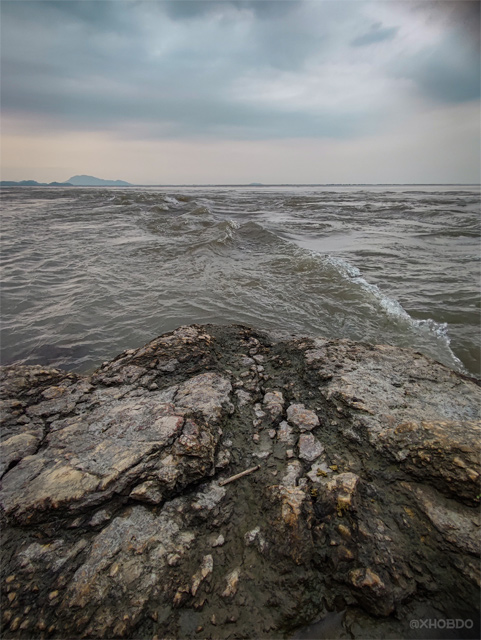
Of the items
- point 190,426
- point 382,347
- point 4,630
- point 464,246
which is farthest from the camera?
point 464,246

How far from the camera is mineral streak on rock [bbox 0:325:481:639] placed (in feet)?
4.25

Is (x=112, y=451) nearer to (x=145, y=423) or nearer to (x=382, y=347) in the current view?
(x=145, y=423)

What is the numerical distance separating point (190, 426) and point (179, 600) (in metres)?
0.93

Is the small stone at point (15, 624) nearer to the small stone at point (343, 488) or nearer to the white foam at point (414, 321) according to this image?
the small stone at point (343, 488)

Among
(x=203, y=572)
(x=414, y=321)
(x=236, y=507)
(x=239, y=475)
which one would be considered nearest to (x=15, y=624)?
(x=203, y=572)

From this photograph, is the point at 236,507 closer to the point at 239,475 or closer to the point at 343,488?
the point at 239,475

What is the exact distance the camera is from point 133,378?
2740 mm

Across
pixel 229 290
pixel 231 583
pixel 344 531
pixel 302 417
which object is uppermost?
pixel 229 290

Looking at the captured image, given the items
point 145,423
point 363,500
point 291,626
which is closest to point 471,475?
point 363,500

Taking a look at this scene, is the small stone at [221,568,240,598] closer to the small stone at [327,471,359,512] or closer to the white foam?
the small stone at [327,471,359,512]

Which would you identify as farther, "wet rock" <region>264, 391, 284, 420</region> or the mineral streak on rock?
"wet rock" <region>264, 391, 284, 420</region>

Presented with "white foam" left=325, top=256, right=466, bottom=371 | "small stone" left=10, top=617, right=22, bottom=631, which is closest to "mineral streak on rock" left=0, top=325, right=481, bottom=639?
"small stone" left=10, top=617, right=22, bottom=631

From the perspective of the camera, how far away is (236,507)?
1.69m

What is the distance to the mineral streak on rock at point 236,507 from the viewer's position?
1295mm
